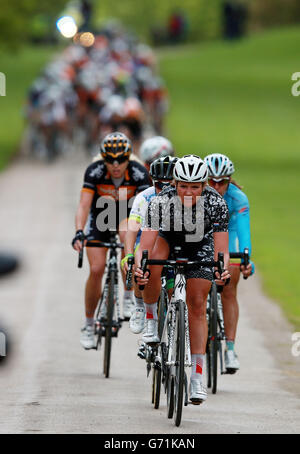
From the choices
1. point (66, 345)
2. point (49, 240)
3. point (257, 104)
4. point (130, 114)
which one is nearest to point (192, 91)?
point (257, 104)

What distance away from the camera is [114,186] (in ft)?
37.2

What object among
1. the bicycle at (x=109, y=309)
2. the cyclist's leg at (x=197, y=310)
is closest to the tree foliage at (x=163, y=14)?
the bicycle at (x=109, y=309)

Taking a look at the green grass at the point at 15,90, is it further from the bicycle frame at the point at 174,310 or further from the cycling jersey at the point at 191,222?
the bicycle frame at the point at 174,310

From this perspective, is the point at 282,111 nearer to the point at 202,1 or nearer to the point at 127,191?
the point at 127,191

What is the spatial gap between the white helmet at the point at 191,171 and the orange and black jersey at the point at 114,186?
2512mm

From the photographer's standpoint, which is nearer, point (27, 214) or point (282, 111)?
point (27, 214)

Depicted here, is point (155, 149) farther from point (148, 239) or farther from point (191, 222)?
point (191, 222)

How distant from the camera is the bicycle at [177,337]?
332 inches

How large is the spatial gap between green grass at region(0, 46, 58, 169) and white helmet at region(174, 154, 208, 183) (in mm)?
27269

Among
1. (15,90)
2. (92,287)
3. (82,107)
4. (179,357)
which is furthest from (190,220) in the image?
(15,90)

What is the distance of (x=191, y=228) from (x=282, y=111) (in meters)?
54.0

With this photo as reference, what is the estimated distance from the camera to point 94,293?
37.7 feet

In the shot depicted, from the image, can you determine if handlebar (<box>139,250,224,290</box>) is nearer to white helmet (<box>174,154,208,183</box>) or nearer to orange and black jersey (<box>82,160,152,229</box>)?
white helmet (<box>174,154,208,183</box>)

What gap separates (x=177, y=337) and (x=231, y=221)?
247 cm
